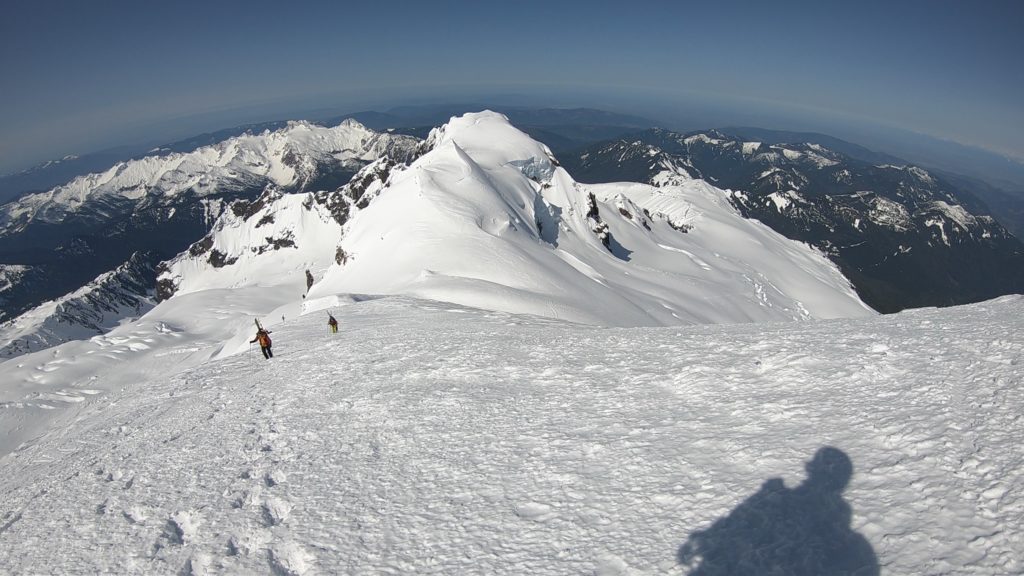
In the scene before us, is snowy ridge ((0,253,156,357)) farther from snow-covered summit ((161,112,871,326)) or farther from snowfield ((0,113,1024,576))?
snowfield ((0,113,1024,576))

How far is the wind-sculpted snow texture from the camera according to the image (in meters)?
6.25

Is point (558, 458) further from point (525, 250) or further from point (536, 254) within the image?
point (536, 254)

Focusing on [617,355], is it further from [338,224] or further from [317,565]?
[338,224]

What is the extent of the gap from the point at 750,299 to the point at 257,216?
174850 mm

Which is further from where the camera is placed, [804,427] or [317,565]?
[804,427]

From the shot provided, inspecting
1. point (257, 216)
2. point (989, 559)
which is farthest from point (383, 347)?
point (257, 216)

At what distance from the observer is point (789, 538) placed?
20.2 feet

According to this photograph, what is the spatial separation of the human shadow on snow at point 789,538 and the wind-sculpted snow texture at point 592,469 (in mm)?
28

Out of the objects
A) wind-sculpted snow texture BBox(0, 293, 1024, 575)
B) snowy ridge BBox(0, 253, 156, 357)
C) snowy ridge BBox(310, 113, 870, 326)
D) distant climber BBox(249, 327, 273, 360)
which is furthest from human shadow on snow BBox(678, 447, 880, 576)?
snowy ridge BBox(0, 253, 156, 357)

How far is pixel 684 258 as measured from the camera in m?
104

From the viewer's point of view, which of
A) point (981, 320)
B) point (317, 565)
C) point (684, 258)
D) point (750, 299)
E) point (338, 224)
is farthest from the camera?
point (338, 224)

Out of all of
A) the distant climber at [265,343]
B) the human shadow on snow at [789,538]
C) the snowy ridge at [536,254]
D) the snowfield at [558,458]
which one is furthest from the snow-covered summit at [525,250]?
the human shadow on snow at [789,538]

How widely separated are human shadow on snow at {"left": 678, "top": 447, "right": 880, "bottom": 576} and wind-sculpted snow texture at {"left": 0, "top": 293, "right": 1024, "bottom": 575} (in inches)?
1.1

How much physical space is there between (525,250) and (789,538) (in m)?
46.3
